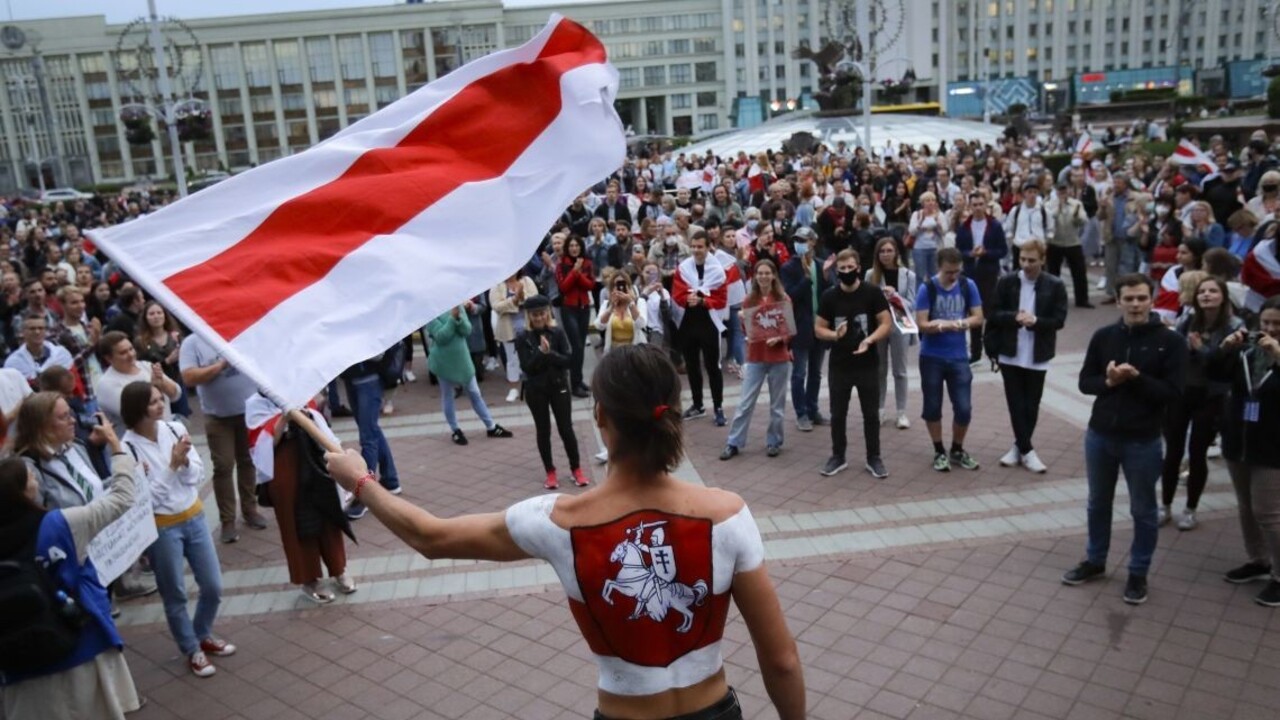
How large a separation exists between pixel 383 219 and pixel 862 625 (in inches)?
155

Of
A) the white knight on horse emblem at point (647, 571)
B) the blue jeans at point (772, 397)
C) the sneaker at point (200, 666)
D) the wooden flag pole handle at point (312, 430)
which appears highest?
the wooden flag pole handle at point (312, 430)

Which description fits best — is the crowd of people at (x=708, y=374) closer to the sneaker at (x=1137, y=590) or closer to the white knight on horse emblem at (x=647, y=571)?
the white knight on horse emblem at (x=647, y=571)

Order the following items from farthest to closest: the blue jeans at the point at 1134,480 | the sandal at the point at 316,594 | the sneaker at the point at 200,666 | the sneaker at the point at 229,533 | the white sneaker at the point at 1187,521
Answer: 1. the sneaker at the point at 229,533
2. the white sneaker at the point at 1187,521
3. the sandal at the point at 316,594
4. the blue jeans at the point at 1134,480
5. the sneaker at the point at 200,666

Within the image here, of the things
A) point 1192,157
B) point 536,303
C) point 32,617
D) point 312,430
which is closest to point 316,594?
point 32,617

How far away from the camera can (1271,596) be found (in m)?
5.83

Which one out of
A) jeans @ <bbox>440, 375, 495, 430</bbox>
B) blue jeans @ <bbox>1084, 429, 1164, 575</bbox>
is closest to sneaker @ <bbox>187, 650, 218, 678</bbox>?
jeans @ <bbox>440, 375, 495, 430</bbox>

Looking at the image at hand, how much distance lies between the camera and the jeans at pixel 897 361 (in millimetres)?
9258

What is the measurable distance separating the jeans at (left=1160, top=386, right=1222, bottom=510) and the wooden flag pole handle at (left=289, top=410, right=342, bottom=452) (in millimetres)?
6108

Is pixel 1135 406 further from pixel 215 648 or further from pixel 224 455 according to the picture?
pixel 224 455

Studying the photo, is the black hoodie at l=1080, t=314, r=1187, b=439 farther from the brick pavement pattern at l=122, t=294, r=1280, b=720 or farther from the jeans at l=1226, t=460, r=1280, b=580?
the brick pavement pattern at l=122, t=294, r=1280, b=720

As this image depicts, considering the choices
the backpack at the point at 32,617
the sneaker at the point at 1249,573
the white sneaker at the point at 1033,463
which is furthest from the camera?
the white sneaker at the point at 1033,463

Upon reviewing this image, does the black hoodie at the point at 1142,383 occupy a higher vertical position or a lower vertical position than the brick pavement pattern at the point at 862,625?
higher

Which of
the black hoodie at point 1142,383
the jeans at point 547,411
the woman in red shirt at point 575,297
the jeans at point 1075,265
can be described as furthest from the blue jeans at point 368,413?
the jeans at point 1075,265

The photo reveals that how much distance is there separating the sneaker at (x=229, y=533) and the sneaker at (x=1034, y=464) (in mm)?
6660
